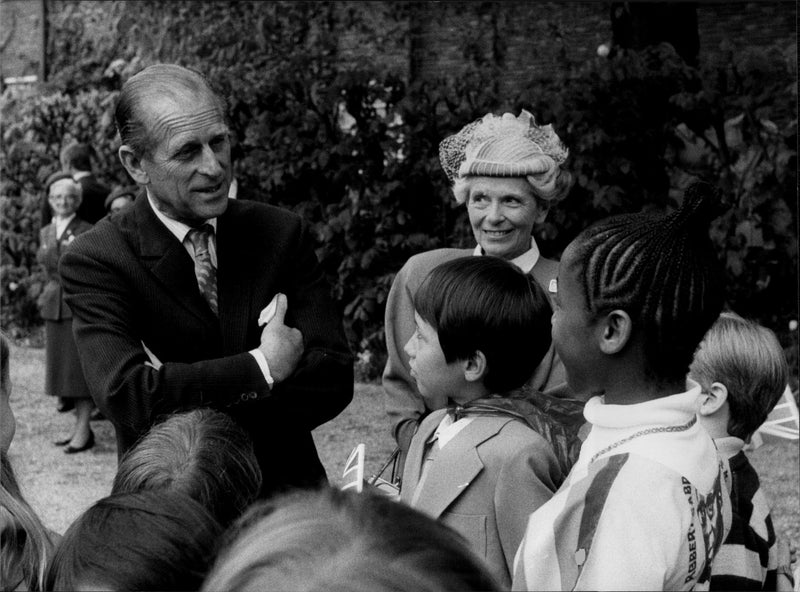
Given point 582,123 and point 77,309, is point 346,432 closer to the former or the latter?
point 582,123

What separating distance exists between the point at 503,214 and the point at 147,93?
1.06m

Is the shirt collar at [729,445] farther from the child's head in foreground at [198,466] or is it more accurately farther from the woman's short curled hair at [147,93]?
the woman's short curled hair at [147,93]

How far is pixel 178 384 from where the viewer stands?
268 cm

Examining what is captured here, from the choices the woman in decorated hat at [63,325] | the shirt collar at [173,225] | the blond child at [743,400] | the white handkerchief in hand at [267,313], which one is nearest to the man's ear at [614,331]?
the blond child at [743,400]

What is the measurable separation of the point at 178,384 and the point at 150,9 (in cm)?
893

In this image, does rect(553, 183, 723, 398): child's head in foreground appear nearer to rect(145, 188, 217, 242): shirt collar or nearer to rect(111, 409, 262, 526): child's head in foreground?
rect(111, 409, 262, 526): child's head in foreground

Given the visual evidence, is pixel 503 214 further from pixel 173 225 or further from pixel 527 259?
pixel 173 225

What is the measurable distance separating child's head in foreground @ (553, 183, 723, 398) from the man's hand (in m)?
1.02

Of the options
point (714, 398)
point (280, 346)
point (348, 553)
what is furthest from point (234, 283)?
point (348, 553)

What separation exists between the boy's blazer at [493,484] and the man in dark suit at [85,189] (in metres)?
7.24

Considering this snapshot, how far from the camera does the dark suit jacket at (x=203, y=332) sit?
2.70 metres

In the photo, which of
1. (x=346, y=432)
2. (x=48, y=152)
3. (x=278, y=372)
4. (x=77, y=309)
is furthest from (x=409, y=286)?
(x=48, y=152)

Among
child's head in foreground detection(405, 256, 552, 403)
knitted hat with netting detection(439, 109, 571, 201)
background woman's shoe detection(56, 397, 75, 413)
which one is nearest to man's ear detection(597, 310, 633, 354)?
child's head in foreground detection(405, 256, 552, 403)

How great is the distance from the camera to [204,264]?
2867mm
